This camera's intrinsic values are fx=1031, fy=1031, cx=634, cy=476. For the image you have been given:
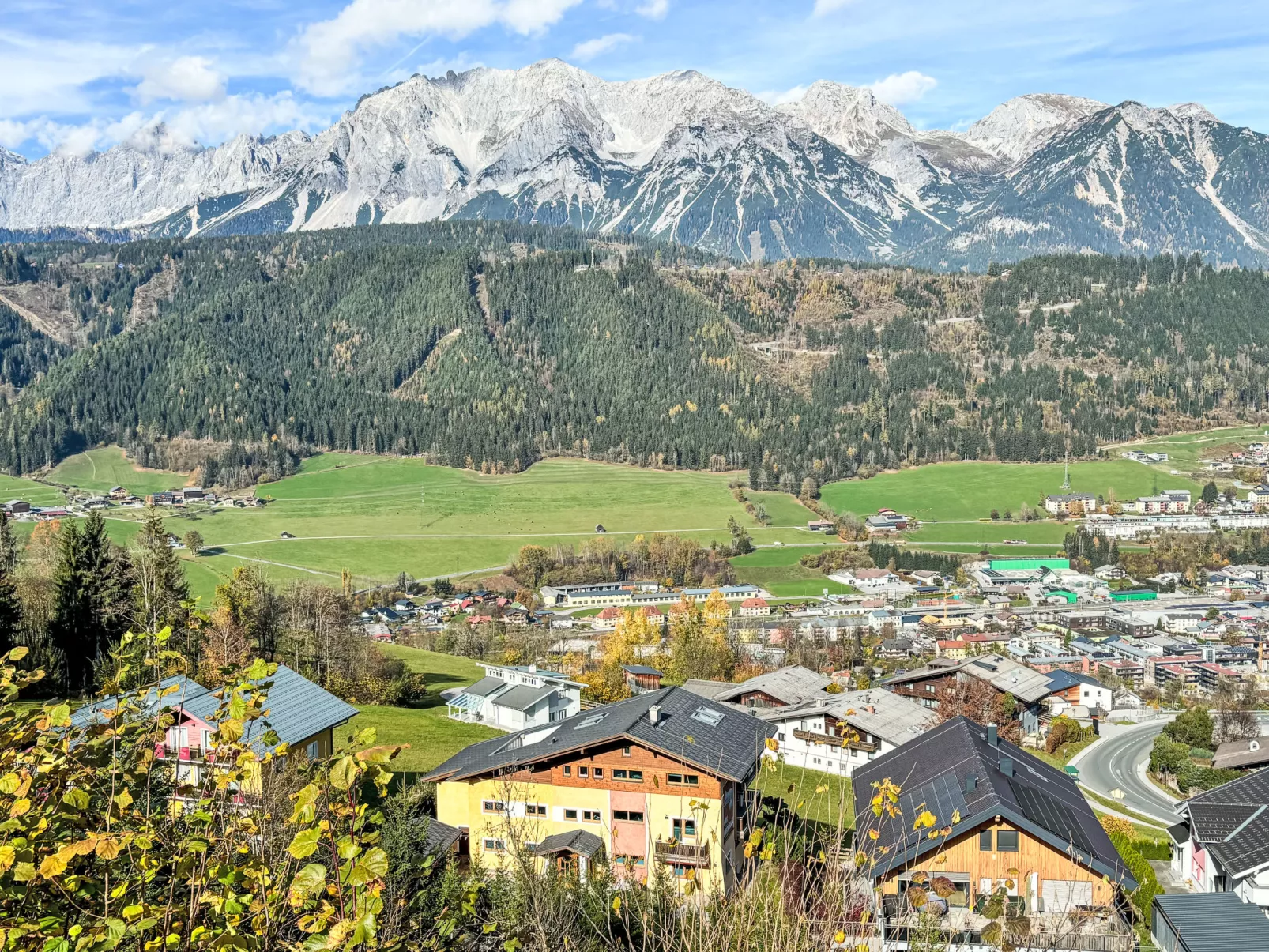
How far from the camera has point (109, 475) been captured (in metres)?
171

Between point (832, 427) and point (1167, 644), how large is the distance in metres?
106

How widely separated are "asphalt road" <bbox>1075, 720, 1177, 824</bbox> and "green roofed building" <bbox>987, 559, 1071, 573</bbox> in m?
58.6

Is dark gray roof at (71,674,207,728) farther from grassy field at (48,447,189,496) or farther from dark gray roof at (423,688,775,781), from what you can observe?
grassy field at (48,447,189,496)

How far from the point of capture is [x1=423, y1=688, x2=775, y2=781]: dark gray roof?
87.8 feet

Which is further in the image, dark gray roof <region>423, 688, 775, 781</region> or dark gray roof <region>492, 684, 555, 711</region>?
dark gray roof <region>492, 684, 555, 711</region>

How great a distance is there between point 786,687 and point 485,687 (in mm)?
16463

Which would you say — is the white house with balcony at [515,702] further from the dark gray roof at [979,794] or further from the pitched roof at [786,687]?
the dark gray roof at [979,794]

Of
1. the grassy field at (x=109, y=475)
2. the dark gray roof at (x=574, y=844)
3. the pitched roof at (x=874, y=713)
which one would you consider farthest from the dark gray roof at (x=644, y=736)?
the grassy field at (x=109, y=475)

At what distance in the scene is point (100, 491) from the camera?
511ft

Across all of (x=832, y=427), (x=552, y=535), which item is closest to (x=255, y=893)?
(x=552, y=535)

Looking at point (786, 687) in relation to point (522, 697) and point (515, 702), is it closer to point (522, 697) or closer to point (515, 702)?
point (522, 697)

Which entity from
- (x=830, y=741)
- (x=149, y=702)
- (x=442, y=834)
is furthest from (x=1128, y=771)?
(x=149, y=702)

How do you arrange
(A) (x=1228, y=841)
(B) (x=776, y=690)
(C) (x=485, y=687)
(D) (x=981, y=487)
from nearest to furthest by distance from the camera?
1. (A) (x=1228, y=841)
2. (C) (x=485, y=687)
3. (B) (x=776, y=690)
4. (D) (x=981, y=487)

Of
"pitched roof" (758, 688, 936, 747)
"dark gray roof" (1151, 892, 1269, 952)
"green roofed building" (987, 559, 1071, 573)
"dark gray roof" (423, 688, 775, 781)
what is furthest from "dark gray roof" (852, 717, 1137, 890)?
"green roofed building" (987, 559, 1071, 573)
